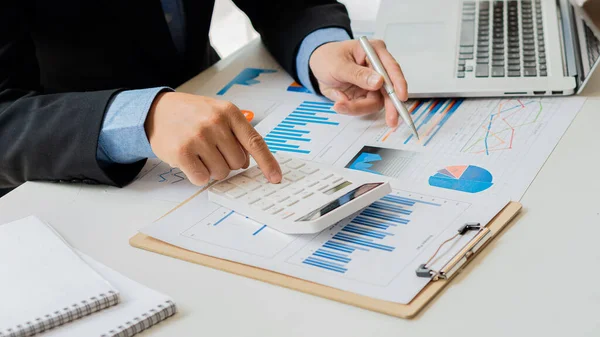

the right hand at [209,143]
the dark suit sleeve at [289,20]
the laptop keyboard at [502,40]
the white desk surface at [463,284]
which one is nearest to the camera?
the white desk surface at [463,284]

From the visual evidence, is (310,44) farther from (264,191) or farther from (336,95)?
(264,191)

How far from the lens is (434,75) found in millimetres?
1092

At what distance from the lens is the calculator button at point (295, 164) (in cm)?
87

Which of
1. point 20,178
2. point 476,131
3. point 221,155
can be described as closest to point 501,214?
point 476,131

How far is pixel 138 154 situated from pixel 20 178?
0.60 feet

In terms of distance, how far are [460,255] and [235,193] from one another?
0.28m

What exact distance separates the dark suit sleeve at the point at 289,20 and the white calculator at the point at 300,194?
392mm

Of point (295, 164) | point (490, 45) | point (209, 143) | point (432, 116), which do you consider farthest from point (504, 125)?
point (209, 143)

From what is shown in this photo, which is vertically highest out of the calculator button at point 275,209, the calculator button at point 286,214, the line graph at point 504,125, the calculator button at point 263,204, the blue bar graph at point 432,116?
the line graph at point 504,125

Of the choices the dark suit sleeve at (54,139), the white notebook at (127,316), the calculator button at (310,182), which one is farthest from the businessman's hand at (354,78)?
the white notebook at (127,316)

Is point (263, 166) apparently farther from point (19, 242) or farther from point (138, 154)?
point (19, 242)

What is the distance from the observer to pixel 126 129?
2.91 ft

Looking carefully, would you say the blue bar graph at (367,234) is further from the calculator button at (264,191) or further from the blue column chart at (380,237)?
the calculator button at (264,191)

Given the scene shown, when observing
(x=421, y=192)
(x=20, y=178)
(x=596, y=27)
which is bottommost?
(x=20, y=178)
